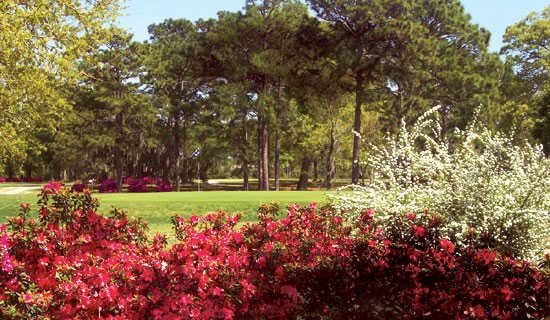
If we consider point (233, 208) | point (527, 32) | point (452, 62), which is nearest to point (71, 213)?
point (233, 208)

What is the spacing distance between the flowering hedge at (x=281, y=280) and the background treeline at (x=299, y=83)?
11939mm

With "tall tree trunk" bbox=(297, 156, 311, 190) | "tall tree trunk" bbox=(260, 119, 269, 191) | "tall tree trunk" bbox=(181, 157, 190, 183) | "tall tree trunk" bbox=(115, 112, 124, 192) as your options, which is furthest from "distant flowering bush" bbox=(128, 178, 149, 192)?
"tall tree trunk" bbox=(297, 156, 311, 190)

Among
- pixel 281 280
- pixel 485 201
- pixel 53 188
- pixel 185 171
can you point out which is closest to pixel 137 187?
pixel 185 171

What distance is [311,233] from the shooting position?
604cm

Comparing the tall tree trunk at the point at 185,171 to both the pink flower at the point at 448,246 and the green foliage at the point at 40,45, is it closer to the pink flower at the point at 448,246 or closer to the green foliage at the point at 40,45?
the green foliage at the point at 40,45

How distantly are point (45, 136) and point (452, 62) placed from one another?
34.6m

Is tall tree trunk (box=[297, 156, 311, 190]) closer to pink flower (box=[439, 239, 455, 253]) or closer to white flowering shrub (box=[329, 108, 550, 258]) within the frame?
white flowering shrub (box=[329, 108, 550, 258])

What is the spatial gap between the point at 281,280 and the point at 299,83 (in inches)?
991

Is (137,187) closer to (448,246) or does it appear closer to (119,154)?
(119,154)

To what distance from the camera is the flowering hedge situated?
4.17m

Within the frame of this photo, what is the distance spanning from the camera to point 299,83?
2905cm

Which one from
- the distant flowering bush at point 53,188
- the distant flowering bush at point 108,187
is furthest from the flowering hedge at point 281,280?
the distant flowering bush at point 108,187

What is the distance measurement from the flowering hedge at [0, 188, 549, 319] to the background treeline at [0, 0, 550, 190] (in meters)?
11.9

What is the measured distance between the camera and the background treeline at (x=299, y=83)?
26078 mm
